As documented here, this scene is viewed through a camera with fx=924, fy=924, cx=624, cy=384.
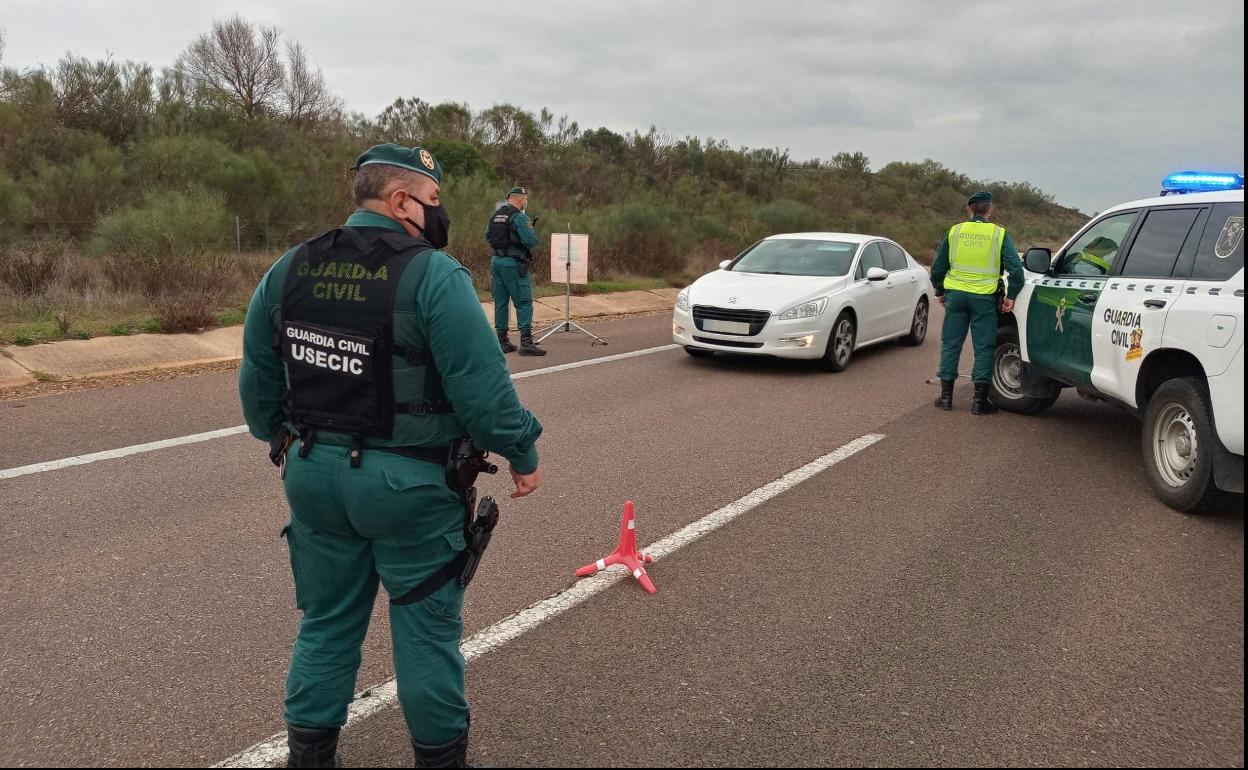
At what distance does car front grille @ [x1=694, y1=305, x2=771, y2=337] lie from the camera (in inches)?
383

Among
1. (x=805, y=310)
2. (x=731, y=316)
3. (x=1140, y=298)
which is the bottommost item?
(x=731, y=316)

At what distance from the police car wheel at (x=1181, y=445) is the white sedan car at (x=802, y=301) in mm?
4275

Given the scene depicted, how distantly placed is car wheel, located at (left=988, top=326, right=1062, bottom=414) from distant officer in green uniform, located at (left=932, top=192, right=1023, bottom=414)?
0.13 m

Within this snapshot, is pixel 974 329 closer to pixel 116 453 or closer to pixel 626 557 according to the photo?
pixel 626 557

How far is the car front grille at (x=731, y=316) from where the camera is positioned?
9.72m

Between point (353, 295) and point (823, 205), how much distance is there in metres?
47.9

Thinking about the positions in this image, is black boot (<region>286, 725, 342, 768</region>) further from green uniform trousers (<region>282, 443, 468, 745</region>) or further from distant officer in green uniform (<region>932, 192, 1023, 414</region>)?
distant officer in green uniform (<region>932, 192, 1023, 414</region>)

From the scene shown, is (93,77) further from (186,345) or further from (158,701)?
(158,701)

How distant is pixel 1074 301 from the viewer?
6684 millimetres

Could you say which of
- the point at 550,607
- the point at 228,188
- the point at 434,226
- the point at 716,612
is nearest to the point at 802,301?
the point at 716,612

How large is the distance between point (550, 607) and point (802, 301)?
21.1ft

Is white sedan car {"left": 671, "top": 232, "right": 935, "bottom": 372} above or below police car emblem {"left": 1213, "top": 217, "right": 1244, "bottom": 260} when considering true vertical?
below

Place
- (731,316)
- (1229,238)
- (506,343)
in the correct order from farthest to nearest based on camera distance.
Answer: (506,343), (731,316), (1229,238)

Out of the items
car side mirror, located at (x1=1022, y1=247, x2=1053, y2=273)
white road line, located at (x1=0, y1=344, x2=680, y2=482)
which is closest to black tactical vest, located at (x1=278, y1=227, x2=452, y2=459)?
white road line, located at (x1=0, y1=344, x2=680, y2=482)
